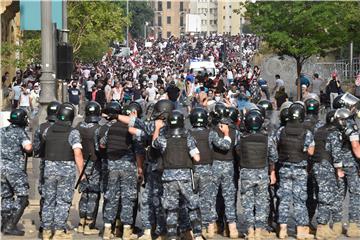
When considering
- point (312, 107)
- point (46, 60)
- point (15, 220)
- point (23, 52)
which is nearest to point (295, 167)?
point (312, 107)

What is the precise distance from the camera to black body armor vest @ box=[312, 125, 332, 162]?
12570mm

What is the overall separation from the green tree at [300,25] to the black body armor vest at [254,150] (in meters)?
24.8

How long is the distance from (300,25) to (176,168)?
26.5 metres

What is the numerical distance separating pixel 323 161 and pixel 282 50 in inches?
1021

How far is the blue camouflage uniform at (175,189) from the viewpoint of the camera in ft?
38.3

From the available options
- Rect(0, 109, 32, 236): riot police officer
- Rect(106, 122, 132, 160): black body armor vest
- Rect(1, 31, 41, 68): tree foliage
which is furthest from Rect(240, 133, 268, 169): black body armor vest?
Rect(1, 31, 41, 68): tree foliage

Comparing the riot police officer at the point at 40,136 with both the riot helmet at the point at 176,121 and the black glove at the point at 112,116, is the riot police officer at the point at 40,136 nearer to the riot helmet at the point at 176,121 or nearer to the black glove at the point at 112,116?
the black glove at the point at 112,116

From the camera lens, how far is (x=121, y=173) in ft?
41.0

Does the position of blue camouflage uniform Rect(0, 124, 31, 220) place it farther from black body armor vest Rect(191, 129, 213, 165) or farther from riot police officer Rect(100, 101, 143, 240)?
black body armor vest Rect(191, 129, 213, 165)

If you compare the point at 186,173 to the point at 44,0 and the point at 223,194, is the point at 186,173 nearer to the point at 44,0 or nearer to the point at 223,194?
the point at 223,194

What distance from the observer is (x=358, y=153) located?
1249 centimetres

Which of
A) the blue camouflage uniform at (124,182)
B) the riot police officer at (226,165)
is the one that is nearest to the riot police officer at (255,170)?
the riot police officer at (226,165)

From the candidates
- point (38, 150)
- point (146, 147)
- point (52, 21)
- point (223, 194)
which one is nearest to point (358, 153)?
point (223, 194)

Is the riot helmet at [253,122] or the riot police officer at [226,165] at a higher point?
the riot helmet at [253,122]
